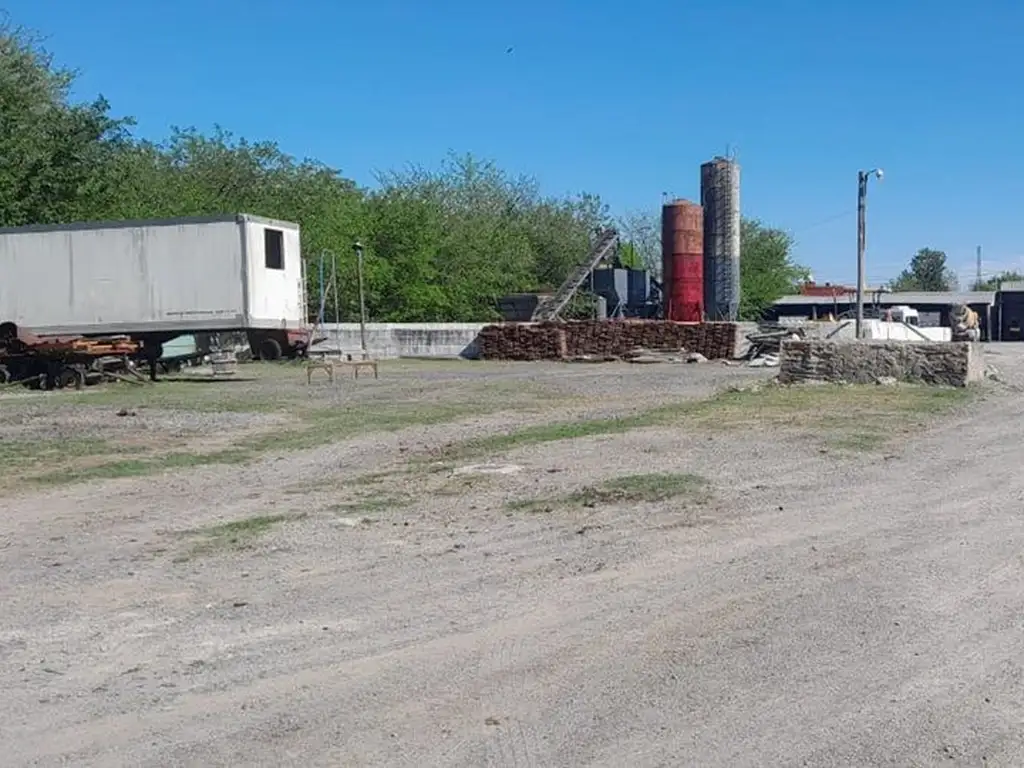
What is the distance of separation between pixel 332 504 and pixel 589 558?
3.26m

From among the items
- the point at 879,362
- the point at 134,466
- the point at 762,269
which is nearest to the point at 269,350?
the point at 879,362

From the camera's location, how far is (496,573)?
7688 mm

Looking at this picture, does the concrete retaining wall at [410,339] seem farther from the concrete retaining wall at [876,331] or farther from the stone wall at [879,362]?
the stone wall at [879,362]

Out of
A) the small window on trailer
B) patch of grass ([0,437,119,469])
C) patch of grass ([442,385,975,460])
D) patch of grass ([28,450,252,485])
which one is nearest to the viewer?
patch of grass ([28,450,252,485])

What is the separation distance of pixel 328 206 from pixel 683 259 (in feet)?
51.3

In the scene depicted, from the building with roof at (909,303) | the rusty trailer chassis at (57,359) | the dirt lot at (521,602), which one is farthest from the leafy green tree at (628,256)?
the dirt lot at (521,602)

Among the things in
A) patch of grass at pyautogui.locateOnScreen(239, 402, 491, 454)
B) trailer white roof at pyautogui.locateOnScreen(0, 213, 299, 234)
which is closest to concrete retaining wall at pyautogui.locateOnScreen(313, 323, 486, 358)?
trailer white roof at pyautogui.locateOnScreen(0, 213, 299, 234)

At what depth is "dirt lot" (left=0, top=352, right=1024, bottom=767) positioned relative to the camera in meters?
4.90

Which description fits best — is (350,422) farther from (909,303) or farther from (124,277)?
(909,303)

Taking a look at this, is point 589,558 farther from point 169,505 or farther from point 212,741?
point 169,505

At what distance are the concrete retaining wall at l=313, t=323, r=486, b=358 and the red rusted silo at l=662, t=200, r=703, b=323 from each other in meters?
9.29

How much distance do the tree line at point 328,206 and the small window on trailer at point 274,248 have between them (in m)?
11.1

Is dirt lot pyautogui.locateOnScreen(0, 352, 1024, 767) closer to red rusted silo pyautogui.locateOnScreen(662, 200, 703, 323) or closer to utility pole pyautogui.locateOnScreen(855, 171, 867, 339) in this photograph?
utility pole pyautogui.locateOnScreen(855, 171, 867, 339)

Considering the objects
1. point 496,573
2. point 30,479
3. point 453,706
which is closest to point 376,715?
point 453,706
